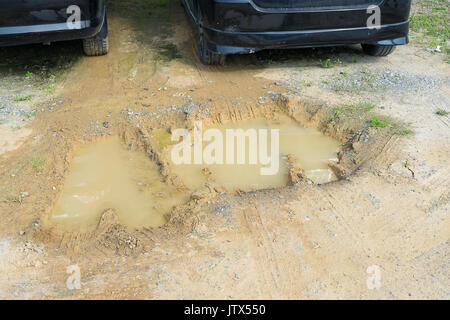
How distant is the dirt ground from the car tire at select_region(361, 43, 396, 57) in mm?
139

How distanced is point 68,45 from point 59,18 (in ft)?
4.65

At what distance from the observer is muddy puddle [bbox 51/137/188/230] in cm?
362

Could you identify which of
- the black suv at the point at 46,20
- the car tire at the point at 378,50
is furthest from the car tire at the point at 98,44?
the car tire at the point at 378,50

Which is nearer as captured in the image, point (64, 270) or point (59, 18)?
point (64, 270)

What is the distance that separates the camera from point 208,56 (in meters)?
5.67

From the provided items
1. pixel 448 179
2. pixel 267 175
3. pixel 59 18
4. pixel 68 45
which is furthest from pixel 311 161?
pixel 68 45

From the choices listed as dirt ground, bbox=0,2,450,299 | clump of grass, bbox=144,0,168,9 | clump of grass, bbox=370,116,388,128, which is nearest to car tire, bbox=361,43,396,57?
dirt ground, bbox=0,2,450,299

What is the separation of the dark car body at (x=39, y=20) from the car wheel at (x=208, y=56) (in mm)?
Answer: 1286

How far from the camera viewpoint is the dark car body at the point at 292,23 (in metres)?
4.89

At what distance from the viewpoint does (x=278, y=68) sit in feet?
18.5

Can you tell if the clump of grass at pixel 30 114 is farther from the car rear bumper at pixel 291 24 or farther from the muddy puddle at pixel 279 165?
the car rear bumper at pixel 291 24

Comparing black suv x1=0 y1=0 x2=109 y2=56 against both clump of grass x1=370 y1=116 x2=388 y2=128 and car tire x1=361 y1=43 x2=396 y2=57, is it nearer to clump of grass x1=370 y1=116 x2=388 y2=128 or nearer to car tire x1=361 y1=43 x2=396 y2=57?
clump of grass x1=370 y1=116 x2=388 y2=128

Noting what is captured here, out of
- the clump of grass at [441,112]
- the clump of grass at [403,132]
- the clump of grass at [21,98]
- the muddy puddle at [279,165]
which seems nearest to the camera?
the muddy puddle at [279,165]

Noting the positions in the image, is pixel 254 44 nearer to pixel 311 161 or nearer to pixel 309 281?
pixel 311 161
